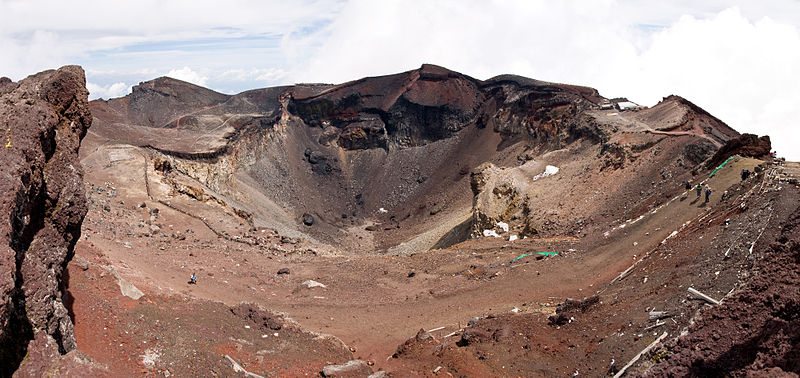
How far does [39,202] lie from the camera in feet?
29.0

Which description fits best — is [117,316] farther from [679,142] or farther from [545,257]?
[679,142]

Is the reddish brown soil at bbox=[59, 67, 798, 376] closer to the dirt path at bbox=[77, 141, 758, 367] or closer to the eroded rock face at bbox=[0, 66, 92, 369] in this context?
the dirt path at bbox=[77, 141, 758, 367]

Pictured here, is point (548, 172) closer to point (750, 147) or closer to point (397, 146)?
point (750, 147)

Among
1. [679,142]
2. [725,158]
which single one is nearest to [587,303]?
[725,158]

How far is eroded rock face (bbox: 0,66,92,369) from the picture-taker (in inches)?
275

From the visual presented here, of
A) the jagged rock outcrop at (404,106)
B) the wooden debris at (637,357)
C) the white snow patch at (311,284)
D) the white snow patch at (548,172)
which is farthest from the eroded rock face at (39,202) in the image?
the jagged rock outcrop at (404,106)

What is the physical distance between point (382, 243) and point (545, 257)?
23329mm

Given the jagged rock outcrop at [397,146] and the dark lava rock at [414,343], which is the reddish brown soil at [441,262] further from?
the jagged rock outcrop at [397,146]

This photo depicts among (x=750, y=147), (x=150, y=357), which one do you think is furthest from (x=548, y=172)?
(x=150, y=357)

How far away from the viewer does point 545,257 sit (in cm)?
2116

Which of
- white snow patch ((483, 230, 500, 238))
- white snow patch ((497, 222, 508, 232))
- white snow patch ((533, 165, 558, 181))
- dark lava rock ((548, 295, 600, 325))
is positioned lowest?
white snow patch ((483, 230, 500, 238))

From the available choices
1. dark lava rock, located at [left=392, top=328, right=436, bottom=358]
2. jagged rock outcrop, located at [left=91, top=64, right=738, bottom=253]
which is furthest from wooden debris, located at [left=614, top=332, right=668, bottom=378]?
jagged rock outcrop, located at [left=91, top=64, right=738, bottom=253]

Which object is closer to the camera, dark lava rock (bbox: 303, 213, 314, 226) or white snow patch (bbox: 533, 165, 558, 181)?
white snow patch (bbox: 533, 165, 558, 181)

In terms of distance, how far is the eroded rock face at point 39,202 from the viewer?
6973mm
